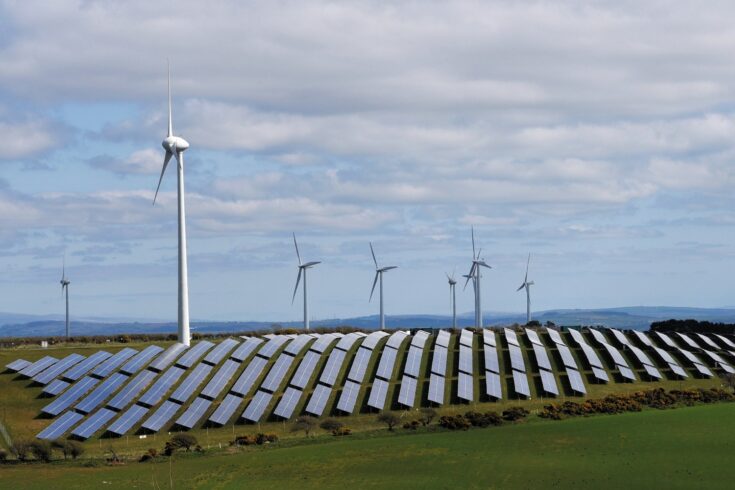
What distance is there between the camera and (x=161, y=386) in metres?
109

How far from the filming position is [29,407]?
10588 cm

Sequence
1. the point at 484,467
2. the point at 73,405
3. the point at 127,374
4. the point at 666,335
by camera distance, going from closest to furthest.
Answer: the point at 484,467 < the point at 73,405 < the point at 127,374 < the point at 666,335

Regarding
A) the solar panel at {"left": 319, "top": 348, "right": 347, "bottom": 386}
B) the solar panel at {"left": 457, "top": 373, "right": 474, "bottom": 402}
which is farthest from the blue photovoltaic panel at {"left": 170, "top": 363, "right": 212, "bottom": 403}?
the solar panel at {"left": 457, "top": 373, "right": 474, "bottom": 402}

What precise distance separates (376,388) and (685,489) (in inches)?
1781

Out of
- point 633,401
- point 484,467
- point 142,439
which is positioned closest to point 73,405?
point 142,439

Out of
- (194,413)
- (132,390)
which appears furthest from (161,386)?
(194,413)

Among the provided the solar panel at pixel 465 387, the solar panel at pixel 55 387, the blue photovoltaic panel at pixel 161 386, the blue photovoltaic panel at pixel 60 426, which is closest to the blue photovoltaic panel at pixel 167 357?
the blue photovoltaic panel at pixel 161 386

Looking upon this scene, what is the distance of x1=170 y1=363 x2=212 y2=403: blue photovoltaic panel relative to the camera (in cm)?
10612

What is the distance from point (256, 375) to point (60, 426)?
2205 centimetres

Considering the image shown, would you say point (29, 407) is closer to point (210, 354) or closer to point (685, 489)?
point (210, 354)

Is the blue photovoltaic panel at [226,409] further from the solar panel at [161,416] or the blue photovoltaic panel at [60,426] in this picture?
the blue photovoltaic panel at [60,426]

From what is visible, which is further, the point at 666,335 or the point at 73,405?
the point at 666,335

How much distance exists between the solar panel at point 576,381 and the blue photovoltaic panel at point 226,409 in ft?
121

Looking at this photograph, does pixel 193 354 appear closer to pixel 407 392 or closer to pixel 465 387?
pixel 407 392
